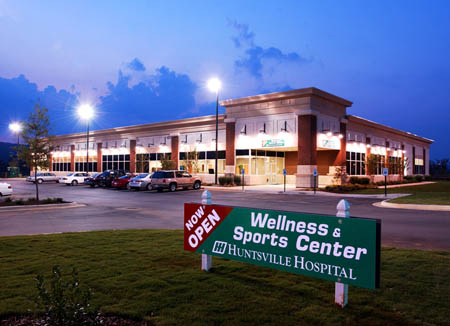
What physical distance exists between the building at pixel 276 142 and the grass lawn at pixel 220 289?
29.0 metres

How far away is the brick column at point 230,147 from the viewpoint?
4094 centimetres

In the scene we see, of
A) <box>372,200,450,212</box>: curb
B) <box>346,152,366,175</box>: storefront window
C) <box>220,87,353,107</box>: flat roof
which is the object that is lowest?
<box>372,200,450,212</box>: curb

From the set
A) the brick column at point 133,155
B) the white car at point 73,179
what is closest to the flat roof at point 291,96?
the white car at point 73,179

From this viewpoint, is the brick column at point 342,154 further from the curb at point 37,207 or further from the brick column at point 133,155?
the brick column at point 133,155

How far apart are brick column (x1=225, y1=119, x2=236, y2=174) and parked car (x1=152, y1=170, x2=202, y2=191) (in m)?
7.59

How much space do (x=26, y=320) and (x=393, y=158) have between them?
182ft

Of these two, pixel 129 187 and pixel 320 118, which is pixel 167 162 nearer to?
pixel 129 187

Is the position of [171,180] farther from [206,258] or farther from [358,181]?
[206,258]

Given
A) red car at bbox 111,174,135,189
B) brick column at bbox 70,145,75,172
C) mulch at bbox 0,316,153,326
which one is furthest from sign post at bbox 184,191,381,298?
brick column at bbox 70,145,75,172

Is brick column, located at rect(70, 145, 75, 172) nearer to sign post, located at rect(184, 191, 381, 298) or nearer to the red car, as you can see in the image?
the red car

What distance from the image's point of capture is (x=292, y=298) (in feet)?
16.3

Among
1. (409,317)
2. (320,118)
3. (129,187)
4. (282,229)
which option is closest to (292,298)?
(282,229)

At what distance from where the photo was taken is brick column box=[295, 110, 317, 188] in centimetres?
3481

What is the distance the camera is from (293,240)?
4977mm
